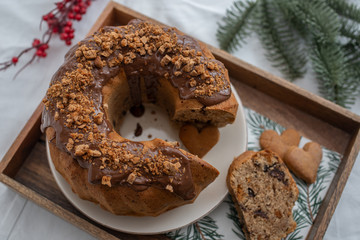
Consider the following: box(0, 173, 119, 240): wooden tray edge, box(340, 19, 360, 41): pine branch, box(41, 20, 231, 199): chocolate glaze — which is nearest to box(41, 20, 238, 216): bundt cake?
box(41, 20, 231, 199): chocolate glaze

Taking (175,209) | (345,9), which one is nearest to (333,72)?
(345,9)

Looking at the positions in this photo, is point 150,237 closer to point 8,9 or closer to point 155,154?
point 155,154

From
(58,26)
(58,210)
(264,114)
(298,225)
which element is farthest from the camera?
(58,26)

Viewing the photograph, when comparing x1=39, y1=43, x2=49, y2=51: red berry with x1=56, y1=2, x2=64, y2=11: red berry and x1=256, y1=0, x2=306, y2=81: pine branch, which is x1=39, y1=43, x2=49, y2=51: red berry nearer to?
x1=56, y1=2, x2=64, y2=11: red berry

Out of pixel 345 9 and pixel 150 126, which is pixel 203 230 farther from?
pixel 345 9

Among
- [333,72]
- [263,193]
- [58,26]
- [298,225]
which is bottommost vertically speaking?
[298,225]
